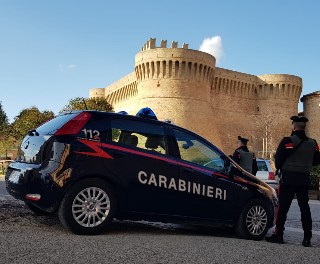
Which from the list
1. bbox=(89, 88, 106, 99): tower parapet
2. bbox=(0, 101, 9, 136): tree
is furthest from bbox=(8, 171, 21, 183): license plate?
bbox=(89, 88, 106, 99): tower parapet

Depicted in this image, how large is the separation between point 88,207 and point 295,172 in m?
2.64

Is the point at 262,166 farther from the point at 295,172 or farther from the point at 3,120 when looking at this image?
the point at 3,120

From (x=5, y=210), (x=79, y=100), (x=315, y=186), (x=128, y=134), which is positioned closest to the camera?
(x=128, y=134)

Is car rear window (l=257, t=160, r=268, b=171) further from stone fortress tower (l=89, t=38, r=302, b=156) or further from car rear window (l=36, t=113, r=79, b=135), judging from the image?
stone fortress tower (l=89, t=38, r=302, b=156)

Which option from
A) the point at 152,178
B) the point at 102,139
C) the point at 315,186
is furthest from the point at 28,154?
the point at 315,186

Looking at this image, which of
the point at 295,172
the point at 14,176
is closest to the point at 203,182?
the point at 295,172

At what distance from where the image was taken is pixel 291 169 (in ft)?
16.7

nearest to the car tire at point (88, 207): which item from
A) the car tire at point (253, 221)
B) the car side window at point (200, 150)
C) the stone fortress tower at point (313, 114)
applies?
the car side window at point (200, 150)

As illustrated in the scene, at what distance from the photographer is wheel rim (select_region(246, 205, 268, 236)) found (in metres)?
5.29

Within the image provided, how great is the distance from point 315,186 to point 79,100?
35585mm

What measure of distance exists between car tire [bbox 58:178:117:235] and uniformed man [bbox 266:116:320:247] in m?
2.18

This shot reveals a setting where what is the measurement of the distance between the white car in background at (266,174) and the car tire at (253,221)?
25.1ft

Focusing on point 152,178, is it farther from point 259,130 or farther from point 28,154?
point 259,130

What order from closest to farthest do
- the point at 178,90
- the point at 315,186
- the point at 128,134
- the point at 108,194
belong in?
the point at 108,194 → the point at 128,134 → the point at 315,186 → the point at 178,90
